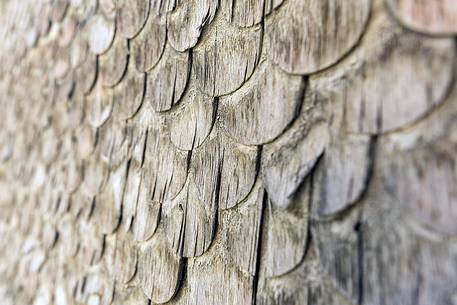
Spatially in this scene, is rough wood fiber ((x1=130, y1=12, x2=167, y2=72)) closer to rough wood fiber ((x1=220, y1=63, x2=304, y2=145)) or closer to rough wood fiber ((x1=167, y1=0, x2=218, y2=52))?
rough wood fiber ((x1=167, y1=0, x2=218, y2=52))

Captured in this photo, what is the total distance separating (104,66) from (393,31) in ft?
3.90

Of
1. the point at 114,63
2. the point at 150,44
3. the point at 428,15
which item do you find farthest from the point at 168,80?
the point at 428,15

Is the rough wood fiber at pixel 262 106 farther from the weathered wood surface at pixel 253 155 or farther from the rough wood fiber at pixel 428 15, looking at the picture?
the rough wood fiber at pixel 428 15

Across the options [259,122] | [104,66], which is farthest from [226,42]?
[104,66]

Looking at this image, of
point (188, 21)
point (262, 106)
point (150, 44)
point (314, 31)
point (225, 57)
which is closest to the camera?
point (314, 31)

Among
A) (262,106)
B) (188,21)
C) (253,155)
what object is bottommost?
(253,155)

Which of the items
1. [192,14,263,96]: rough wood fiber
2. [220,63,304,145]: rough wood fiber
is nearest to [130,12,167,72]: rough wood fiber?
[192,14,263,96]: rough wood fiber

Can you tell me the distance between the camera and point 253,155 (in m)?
1.04

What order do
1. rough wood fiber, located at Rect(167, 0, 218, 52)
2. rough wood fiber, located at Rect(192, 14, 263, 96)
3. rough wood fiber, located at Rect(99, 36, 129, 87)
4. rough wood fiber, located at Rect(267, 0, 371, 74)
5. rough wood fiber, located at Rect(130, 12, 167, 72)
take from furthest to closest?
rough wood fiber, located at Rect(99, 36, 129, 87), rough wood fiber, located at Rect(130, 12, 167, 72), rough wood fiber, located at Rect(167, 0, 218, 52), rough wood fiber, located at Rect(192, 14, 263, 96), rough wood fiber, located at Rect(267, 0, 371, 74)

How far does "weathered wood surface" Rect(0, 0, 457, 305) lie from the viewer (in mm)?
731

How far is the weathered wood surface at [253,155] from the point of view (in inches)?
28.8

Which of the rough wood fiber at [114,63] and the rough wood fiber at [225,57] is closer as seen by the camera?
the rough wood fiber at [225,57]

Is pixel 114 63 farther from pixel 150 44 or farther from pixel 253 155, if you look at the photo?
pixel 253 155

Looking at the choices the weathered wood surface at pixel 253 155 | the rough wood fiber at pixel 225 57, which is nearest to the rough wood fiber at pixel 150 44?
the weathered wood surface at pixel 253 155
